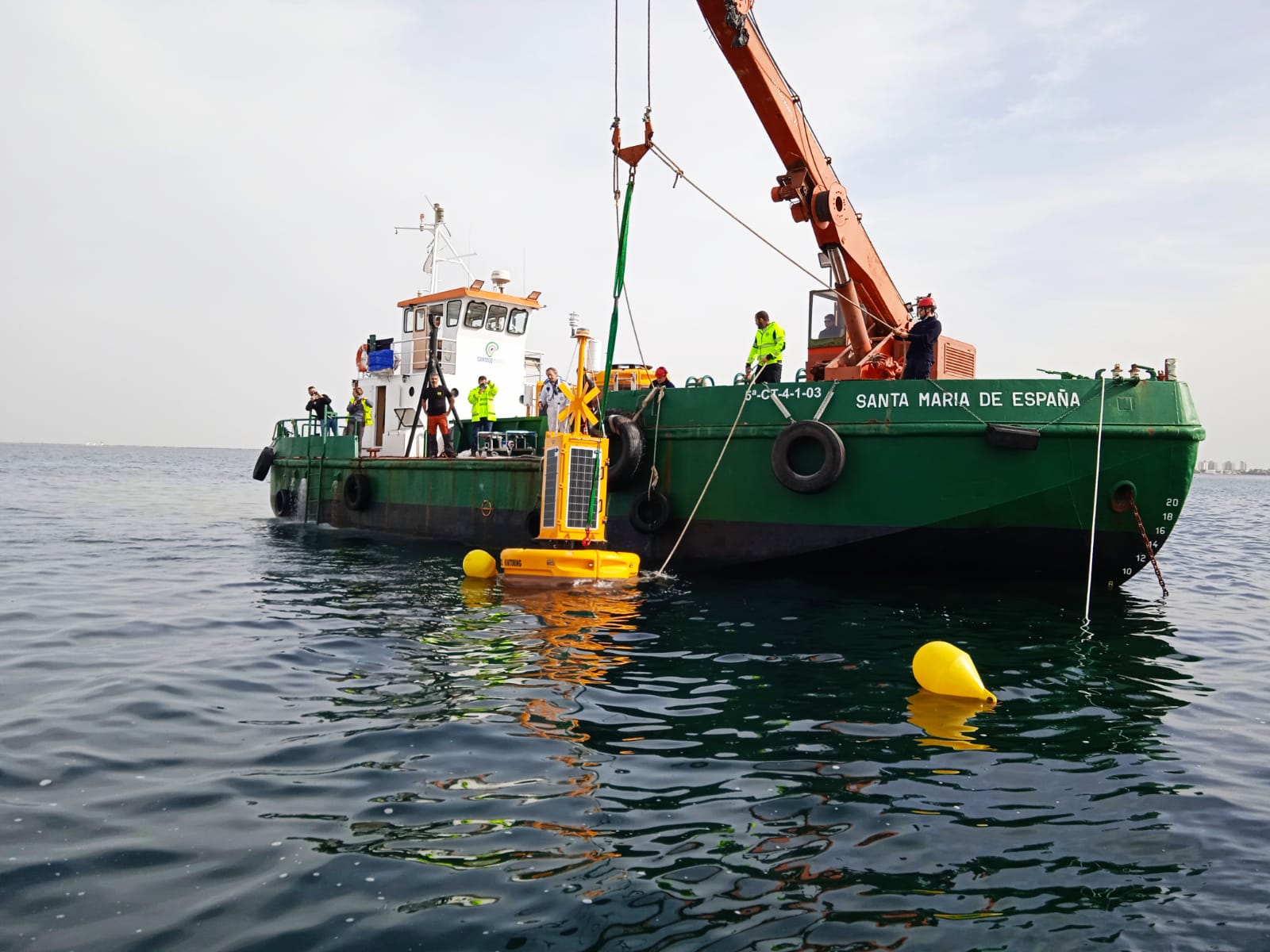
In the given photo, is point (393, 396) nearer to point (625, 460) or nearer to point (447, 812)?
point (625, 460)

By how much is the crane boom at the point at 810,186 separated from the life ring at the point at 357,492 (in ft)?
31.1

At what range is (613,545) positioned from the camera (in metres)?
11.9

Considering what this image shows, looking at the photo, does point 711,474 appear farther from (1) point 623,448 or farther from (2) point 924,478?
(2) point 924,478

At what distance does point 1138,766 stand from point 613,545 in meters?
7.93

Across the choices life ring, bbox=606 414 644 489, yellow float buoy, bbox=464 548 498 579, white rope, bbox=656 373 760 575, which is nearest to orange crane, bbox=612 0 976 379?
white rope, bbox=656 373 760 575

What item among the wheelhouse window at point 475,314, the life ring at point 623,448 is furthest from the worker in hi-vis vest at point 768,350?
the wheelhouse window at point 475,314

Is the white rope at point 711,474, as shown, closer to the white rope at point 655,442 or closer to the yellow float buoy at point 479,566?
the white rope at point 655,442

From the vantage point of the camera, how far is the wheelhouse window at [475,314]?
1744cm

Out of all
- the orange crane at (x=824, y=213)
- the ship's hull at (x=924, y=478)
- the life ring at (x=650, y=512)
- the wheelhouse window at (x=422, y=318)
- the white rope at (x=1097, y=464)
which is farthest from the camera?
the wheelhouse window at (x=422, y=318)

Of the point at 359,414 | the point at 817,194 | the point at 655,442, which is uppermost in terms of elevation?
the point at 817,194

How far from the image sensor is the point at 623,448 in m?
11.5

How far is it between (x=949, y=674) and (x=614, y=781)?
274cm

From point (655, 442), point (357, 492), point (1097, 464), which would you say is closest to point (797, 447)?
point (655, 442)

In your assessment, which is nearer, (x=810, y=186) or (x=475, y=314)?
(x=810, y=186)
